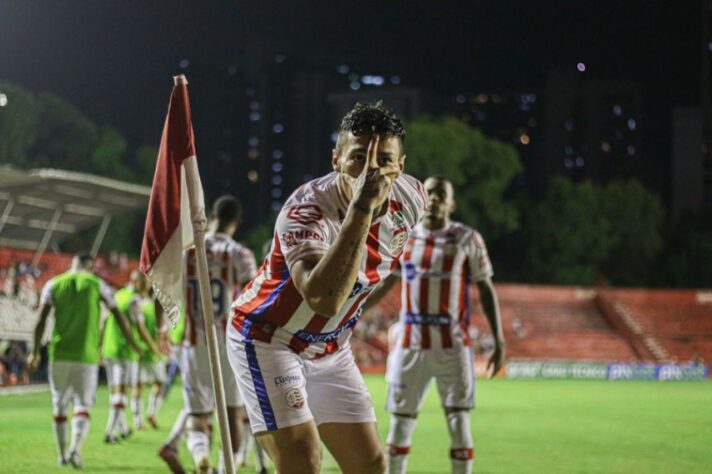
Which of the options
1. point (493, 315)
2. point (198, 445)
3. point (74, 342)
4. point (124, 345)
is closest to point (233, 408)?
point (198, 445)

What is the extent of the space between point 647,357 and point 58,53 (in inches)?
1596

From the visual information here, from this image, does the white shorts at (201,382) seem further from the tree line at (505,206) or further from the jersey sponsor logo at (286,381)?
the tree line at (505,206)

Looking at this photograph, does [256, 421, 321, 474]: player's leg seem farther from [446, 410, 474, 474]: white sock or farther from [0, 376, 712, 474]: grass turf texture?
[446, 410, 474, 474]: white sock

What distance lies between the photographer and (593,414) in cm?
2134

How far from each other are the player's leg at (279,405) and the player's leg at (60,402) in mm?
6709

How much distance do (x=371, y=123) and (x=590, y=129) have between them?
12009 centimetres

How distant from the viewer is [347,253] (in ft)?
14.4

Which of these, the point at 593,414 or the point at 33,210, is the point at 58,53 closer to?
the point at 33,210

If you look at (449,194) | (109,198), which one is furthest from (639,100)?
(449,194)

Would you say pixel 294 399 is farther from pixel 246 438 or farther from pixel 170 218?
pixel 246 438

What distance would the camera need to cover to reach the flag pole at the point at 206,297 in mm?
5508

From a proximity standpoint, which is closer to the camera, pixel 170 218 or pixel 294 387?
pixel 294 387

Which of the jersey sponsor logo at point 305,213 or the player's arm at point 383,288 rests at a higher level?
the jersey sponsor logo at point 305,213

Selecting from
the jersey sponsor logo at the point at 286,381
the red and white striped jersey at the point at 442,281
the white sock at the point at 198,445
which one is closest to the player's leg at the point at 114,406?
the white sock at the point at 198,445
